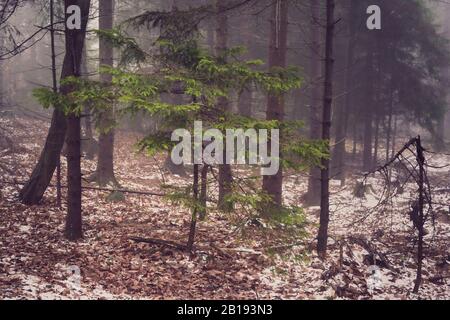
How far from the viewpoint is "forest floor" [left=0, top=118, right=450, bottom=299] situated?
7527 millimetres

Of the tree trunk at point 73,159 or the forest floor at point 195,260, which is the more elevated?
the tree trunk at point 73,159

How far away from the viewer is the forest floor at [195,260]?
A: 7.53 m

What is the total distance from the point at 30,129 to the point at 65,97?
19054 millimetres

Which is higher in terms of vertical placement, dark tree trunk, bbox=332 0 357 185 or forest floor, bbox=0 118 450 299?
dark tree trunk, bbox=332 0 357 185

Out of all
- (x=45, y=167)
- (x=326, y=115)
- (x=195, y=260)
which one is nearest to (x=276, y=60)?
(x=326, y=115)

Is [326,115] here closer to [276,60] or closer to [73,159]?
[276,60]

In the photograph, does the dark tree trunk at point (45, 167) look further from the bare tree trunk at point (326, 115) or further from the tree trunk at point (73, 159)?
the bare tree trunk at point (326, 115)

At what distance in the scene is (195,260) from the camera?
8719 mm

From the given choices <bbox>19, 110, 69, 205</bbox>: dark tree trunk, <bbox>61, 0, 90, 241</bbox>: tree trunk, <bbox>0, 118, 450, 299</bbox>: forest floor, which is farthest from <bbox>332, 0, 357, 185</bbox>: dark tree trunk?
<bbox>61, 0, 90, 241</bbox>: tree trunk

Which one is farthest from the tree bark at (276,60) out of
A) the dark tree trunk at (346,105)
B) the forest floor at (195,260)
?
the dark tree trunk at (346,105)

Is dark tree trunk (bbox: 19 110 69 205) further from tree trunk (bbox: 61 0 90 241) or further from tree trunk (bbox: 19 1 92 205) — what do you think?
tree trunk (bbox: 61 0 90 241)

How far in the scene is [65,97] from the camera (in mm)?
7789

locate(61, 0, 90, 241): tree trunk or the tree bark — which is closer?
locate(61, 0, 90, 241): tree trunk
